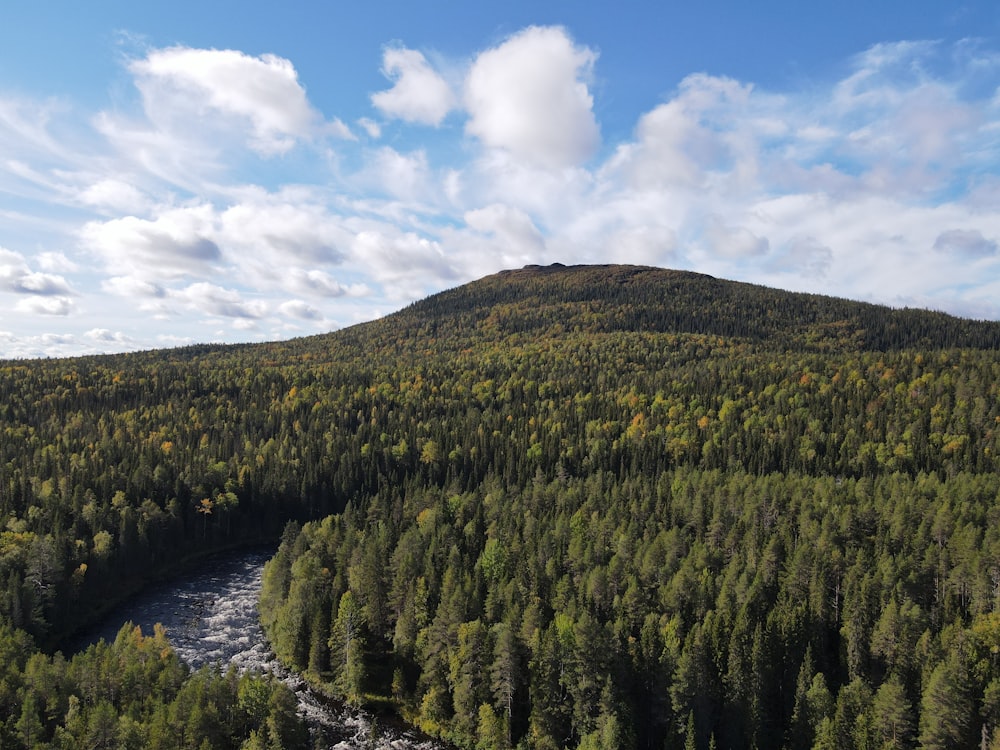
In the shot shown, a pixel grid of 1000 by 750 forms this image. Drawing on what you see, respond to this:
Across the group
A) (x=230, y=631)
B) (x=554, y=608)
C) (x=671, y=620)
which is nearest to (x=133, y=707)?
(x=230, y=631)

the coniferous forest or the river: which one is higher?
the coniferous forest

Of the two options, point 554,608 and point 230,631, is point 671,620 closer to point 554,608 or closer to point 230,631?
point 554,608

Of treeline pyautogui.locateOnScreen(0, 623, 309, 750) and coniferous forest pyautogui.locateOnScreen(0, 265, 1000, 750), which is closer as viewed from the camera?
treeline pyautogui.locateOnScreen(0, 623, 309, 750)

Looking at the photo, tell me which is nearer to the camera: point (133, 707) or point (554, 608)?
point (133, 707)

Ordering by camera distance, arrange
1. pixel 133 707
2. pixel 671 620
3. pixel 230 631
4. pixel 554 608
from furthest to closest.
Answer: pixel 230 631, pixel 554 608, pixel 671 620, pixel 133 707

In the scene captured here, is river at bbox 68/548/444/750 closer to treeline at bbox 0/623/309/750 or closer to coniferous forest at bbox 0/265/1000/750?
coniferous forest at bbox 0/265/1000/750

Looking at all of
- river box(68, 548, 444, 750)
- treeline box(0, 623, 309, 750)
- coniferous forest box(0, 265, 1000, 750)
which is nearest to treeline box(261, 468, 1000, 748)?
coniferous forest box(0, 265, 1000, 750)
